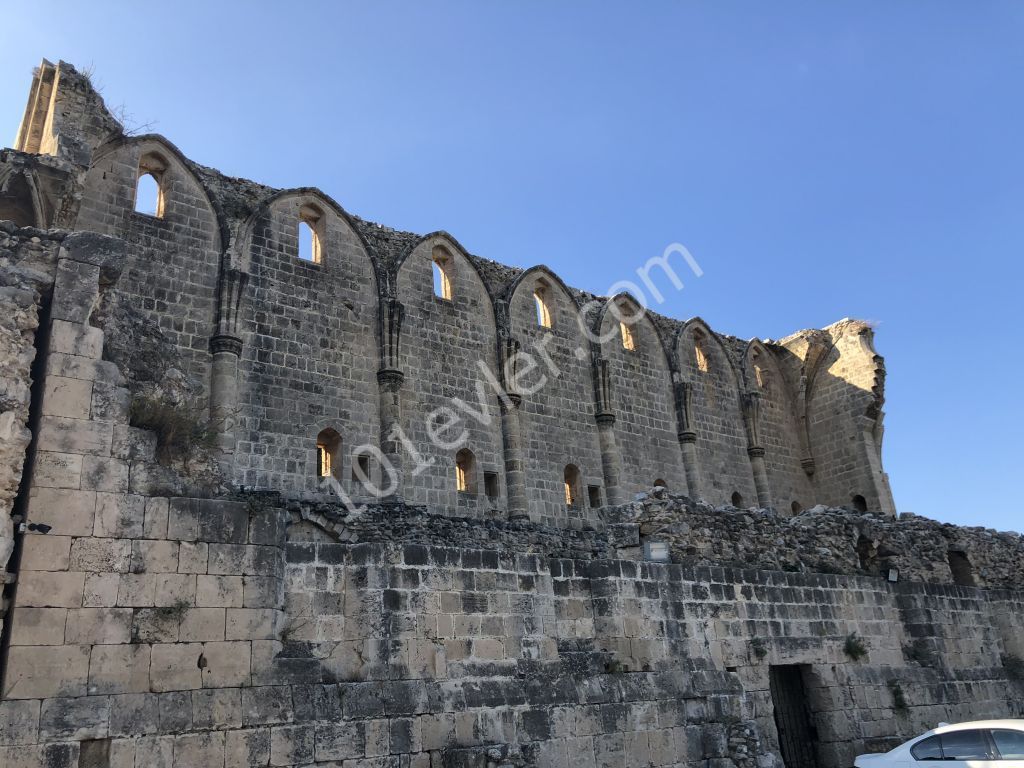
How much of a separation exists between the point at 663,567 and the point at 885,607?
5056 mm

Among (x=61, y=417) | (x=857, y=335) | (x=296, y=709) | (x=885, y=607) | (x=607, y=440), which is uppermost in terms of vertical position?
(x=857, y=335)

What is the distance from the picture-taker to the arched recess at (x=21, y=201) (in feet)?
40.2

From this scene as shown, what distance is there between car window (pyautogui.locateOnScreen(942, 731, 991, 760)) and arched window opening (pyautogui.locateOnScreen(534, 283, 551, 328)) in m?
13.8

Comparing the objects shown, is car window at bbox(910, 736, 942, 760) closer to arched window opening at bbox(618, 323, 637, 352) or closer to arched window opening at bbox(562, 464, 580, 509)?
arched window opening at bbox(562, 464, 580, 509)

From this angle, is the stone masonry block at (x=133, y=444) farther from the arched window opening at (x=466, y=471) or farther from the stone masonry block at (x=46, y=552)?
the arched window opening at (x=466, y=471)

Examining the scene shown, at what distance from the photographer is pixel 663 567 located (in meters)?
10.1

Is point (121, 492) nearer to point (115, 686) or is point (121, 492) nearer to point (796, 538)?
point (115, 686)

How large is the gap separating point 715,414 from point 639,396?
321 cm

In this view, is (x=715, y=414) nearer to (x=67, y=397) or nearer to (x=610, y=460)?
(x=610, y=460)

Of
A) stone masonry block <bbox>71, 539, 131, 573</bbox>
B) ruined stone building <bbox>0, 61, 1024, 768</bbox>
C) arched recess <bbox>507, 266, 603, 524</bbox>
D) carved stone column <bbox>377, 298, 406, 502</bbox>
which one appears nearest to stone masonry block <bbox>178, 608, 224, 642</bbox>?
ruined stone building <bbox>0, 61, 1024, 768</bbox>

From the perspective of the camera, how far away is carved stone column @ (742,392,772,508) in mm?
24406

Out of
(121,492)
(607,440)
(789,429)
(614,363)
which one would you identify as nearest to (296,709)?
(121,492)

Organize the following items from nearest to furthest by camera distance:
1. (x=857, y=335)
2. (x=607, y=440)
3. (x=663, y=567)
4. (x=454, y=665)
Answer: (x=454, y=665)
(x=663, y=567)
(x=607, y=440)
(x=857, y=335)

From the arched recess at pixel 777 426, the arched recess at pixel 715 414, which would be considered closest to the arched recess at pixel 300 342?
the arched recess at pixel 715 414
